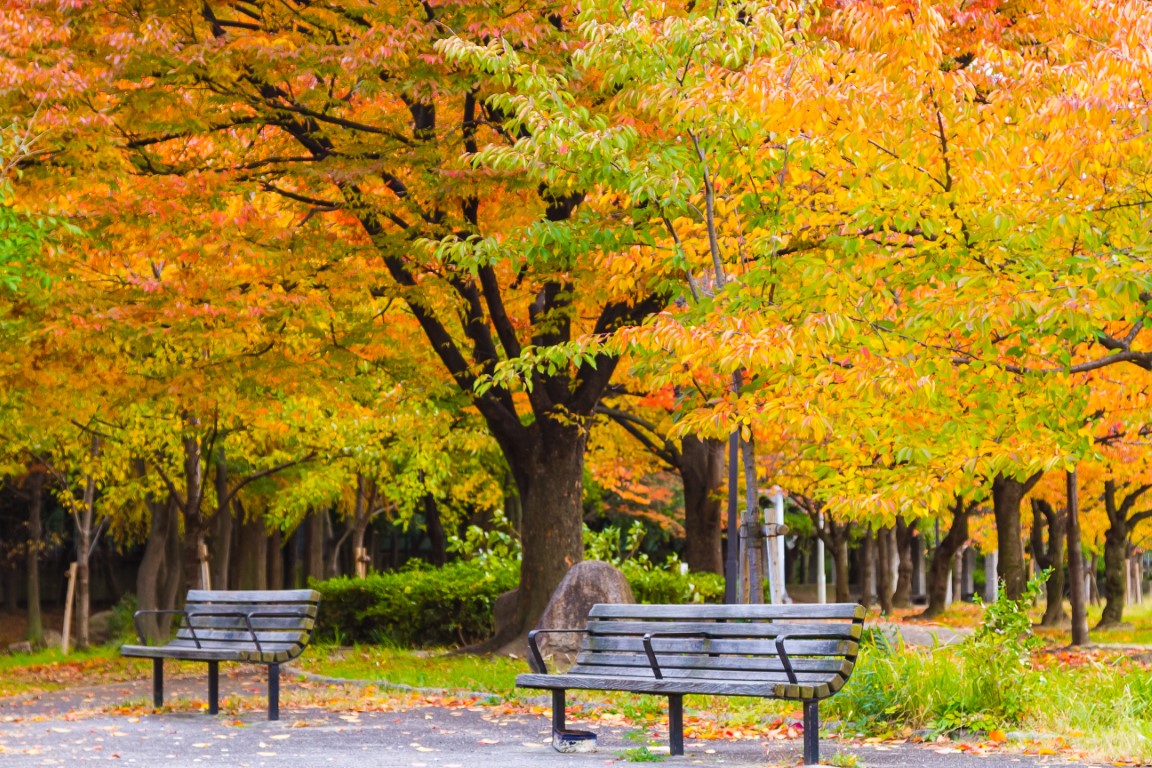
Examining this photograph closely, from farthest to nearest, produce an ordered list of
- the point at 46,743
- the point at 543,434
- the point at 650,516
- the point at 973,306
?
1. the point at 650,516
2. the point at 543,434
3. the point at 46,743
4. the point at 973,306

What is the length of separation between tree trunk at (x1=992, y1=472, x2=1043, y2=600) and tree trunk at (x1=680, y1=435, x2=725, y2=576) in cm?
478

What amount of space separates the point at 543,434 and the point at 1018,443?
668cm

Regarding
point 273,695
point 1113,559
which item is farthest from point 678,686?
point 1113,559

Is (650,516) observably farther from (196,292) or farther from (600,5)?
(600,5)

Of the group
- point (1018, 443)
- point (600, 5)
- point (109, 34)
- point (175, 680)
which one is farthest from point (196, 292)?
point (1018, 443)

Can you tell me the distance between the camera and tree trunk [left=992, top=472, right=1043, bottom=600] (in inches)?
852

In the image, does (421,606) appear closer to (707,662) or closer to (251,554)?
(251,554)

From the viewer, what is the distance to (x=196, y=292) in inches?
526

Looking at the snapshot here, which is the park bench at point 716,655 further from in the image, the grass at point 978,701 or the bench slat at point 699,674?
the grass at point 978,701

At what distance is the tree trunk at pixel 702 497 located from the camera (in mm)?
23734

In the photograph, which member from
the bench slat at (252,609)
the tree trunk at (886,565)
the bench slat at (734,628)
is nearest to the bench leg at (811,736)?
the bench slat at (734,628)

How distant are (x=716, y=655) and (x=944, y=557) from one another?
933 inches

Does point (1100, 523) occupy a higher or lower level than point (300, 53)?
lower

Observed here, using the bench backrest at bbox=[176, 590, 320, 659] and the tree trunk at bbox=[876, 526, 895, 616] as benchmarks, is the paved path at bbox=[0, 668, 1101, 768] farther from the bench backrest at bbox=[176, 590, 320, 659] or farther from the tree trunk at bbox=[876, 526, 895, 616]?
the tree trunk at bbox=[876, 526, 895, 616]
